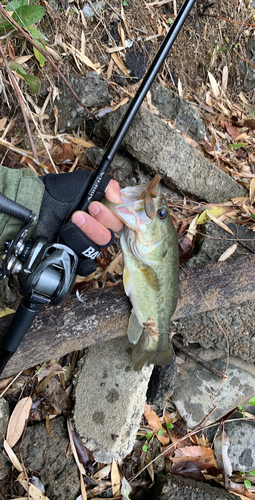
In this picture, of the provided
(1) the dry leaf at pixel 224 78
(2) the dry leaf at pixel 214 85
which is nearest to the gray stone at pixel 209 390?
(2) the dry leaf at pixel 214 85

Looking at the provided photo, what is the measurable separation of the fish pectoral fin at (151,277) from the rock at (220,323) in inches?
33.5

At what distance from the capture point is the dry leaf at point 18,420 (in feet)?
8.16

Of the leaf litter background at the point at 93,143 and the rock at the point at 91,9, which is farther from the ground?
the rock at the point at 91,9

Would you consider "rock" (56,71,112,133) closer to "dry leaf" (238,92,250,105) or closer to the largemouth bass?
the largemouth bass

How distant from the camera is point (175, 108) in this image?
4031 millimetres

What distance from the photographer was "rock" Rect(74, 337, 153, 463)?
8.54ft

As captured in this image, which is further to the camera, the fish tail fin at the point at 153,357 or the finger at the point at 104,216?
the fish tail fin at the point at 153,357

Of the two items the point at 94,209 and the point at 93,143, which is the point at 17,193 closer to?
the point at 94,209

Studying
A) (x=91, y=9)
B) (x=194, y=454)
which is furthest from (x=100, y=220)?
(x=91, y=9)

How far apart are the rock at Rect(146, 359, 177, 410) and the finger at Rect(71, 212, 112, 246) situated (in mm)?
1501

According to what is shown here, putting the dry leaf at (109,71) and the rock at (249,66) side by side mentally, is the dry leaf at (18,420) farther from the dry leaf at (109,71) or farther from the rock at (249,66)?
the rock at (249,66)

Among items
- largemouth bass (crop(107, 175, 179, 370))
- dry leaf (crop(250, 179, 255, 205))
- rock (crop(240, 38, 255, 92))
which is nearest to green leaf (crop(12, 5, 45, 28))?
largemouth bass (crop(107, 175, 179, 370))

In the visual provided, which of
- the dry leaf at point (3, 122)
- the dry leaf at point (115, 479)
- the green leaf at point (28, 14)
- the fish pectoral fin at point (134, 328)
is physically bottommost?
the dry leaf at point (115, 479)

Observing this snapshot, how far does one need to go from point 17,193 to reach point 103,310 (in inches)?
38.9
